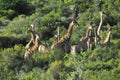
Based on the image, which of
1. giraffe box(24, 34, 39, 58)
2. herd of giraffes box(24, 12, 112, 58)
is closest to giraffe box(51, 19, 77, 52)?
herd of giraffes box(24, 12, 112, 58)

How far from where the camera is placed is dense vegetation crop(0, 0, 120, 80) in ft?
57.0

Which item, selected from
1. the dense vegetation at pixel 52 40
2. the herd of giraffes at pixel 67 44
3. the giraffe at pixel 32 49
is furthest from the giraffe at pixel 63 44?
the giraffe at pixel 32 49

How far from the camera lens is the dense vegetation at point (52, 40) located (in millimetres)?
17359

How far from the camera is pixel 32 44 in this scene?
2056cm

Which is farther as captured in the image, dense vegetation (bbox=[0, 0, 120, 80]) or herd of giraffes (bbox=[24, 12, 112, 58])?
herd of giraffes (bbox=[24, 12, 112, 58])

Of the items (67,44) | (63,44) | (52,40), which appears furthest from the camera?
(52,40)

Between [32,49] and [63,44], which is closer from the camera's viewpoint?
[32,49]

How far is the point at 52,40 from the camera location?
73.9 ft

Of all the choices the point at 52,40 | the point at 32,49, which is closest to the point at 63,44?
the point at 32,49

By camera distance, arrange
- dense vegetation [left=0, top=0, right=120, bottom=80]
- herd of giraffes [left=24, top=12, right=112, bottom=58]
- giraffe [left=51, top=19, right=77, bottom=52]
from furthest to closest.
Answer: giraffe [left=51, top=19, right=77, bottom=52], herd of giraffes [left=24, top=12, right=112, bottom=58], dense vegetation [left=0, top=0, right=120, bottom=80]

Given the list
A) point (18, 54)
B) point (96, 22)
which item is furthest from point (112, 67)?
point (96, 22)

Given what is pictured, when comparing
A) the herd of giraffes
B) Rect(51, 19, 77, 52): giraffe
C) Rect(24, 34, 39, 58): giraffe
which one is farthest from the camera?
Rect(51, 19, 77, 52): giraffe

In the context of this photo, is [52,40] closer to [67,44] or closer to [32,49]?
[67,44]

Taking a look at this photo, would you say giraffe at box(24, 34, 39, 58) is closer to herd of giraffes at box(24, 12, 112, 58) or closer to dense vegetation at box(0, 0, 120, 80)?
herd of giraffes at box(24, 12, 112, 58)
